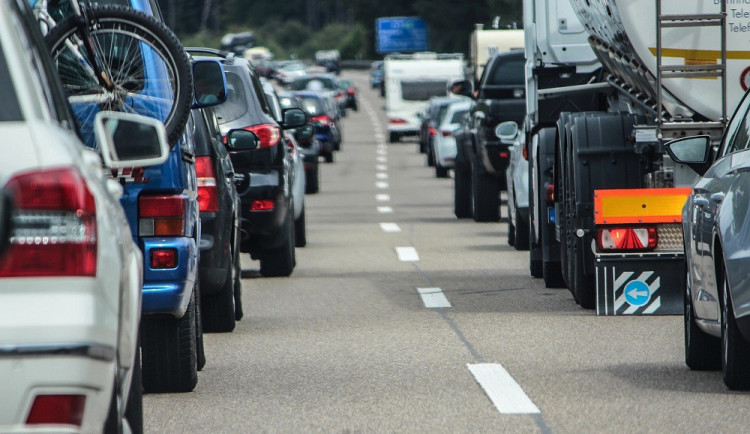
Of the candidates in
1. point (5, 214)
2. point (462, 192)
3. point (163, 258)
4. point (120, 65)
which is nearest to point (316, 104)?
point (462, 192)

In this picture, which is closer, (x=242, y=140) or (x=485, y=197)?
(x=242, y=140)

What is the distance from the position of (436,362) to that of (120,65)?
2.54 m

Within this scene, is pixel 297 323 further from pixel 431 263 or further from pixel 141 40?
pixel 431 263

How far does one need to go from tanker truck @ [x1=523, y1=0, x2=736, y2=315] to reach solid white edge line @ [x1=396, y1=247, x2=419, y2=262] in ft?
13.8

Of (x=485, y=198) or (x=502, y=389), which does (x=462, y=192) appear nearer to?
(x=485, y=198)

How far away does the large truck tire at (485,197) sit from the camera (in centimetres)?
2205

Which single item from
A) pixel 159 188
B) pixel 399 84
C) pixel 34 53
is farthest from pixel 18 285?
pixel 399 84

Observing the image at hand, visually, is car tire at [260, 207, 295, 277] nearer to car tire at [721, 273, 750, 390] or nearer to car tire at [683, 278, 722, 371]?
car tire at [683, 278, 722, 371]

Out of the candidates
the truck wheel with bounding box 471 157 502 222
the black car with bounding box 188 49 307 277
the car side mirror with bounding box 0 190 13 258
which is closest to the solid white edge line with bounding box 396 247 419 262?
the black car with bounding box 188 49 307 277

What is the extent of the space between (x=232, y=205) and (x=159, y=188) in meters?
3.22

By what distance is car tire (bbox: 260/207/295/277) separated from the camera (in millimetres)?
15117

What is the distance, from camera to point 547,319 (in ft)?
38.0

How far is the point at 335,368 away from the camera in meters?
9.27

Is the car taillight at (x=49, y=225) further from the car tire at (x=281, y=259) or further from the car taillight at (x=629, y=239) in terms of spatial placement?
the car tire at (x=281, y=259)
